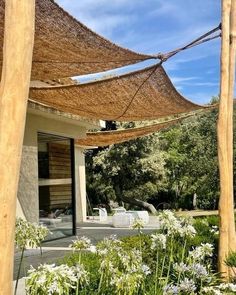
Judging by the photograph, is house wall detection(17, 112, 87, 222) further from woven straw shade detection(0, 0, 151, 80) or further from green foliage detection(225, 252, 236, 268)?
green foliage detection(225, 252, 236, 268)

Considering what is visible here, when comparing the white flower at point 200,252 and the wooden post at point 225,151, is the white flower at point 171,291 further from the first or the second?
the wooden post at point 225,151

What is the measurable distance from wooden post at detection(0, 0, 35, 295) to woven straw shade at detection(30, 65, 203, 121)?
4597 millimetres

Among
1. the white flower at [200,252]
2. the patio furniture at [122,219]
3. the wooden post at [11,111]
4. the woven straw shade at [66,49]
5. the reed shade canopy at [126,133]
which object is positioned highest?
the woven straw shade at [66,49]

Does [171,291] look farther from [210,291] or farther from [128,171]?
[128,171]

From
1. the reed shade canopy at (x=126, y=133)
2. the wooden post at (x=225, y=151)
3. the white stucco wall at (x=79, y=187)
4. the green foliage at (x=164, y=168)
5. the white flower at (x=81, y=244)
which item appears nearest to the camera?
the white flower at (x=81, y=244)

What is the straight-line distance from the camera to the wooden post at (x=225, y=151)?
5426mm

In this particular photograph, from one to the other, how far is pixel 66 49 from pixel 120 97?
2.05m

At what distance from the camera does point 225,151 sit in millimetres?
5500

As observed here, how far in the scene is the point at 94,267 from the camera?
3592 millimetres

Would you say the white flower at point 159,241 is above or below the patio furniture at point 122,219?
above

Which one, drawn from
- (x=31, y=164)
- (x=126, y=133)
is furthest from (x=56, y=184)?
(x=126, y=133)

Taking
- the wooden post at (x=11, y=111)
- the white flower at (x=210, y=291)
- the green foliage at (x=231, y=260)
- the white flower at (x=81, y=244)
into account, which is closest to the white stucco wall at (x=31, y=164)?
the green foliage at (x=231, y=260)

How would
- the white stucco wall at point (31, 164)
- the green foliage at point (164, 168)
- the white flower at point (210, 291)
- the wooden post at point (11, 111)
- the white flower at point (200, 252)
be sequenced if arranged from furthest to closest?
the green foliage at point (164, 168) < the white stucco wall at point (31, 164) < the white flower at point (200, 252) < the white flower at point (210, 291) < the wooden post at point (11, 111)

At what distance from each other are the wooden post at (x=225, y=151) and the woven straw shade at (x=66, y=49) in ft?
3.80
